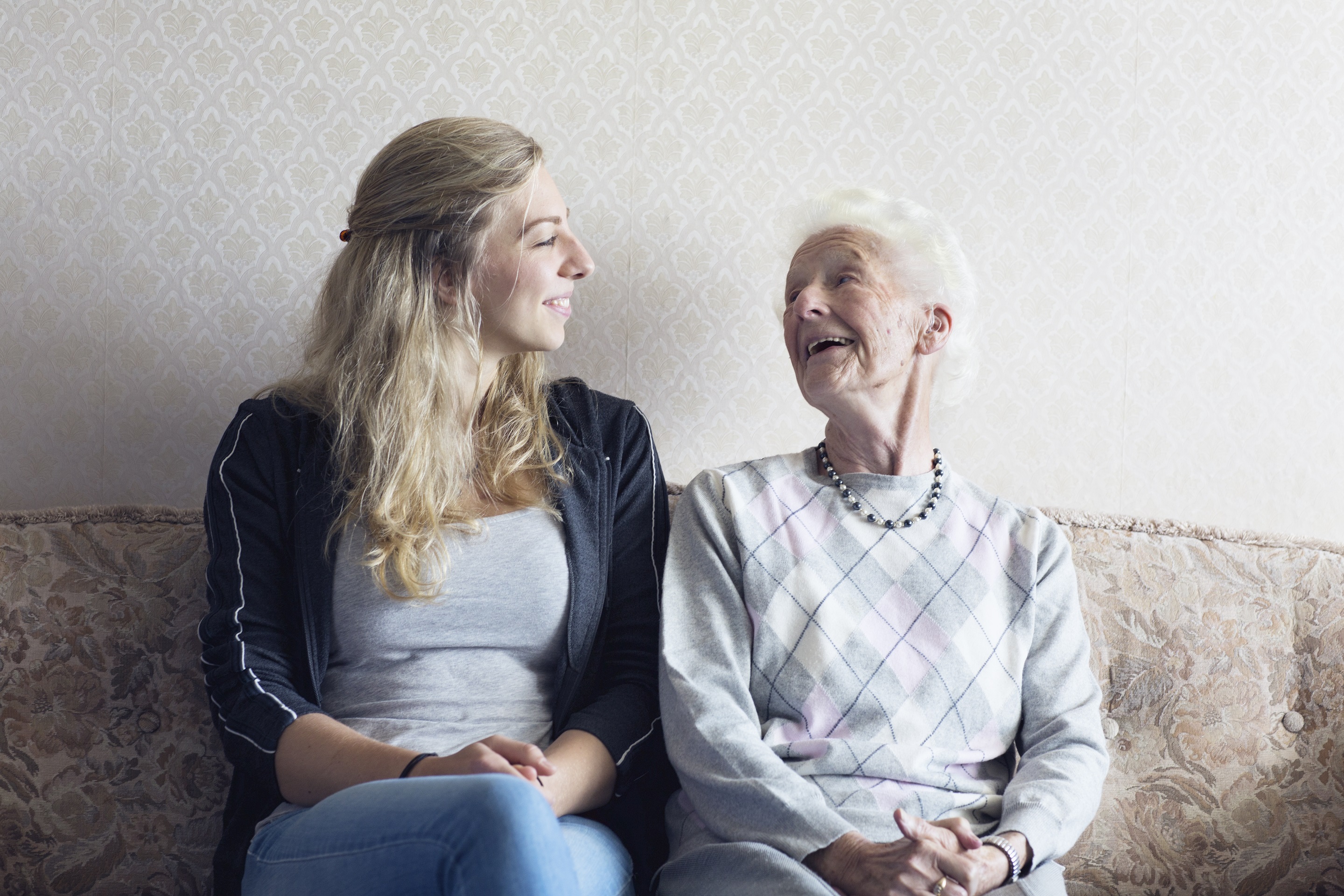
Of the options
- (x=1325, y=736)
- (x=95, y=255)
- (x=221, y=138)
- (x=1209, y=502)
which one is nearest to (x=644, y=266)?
(x=221, y=138)

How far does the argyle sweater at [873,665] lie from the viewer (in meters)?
1.27

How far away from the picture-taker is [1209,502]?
6.23ft

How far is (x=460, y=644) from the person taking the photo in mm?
1372

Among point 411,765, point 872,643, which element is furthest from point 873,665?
point 411,765

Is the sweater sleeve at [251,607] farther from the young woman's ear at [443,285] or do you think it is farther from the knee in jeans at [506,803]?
the knee in jeans at [506,803]

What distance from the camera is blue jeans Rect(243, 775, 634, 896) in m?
0.94

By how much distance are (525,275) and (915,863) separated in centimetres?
97

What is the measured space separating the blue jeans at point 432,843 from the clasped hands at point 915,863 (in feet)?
1.14

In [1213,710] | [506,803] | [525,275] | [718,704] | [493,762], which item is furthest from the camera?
[1213,710]

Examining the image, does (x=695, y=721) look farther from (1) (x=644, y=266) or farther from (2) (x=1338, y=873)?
(2) (x=1338, y=873)

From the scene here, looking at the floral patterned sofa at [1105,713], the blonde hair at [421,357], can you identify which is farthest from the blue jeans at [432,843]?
the floral patterned sofa at [1105,713]

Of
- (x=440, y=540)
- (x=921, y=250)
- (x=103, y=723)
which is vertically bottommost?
(x=103, y=723)

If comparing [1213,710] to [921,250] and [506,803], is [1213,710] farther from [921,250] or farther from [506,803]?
[506,803]

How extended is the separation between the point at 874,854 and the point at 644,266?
1.10 meters
